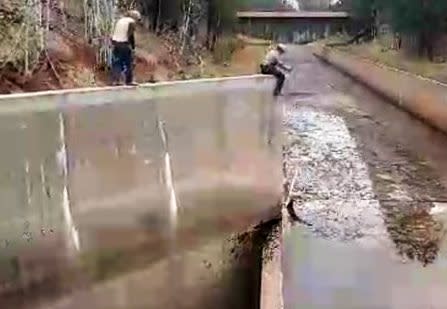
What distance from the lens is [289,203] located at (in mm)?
9352

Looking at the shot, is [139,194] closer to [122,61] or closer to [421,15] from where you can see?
[122,61]

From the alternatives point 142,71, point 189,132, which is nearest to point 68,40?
point 142,71

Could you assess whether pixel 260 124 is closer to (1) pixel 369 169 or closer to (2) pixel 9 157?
(2) pixel 9 157

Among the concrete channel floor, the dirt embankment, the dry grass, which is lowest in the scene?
the concrete channel floor

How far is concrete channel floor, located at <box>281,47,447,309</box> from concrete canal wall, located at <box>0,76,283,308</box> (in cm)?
53

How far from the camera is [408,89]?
64.1 ft

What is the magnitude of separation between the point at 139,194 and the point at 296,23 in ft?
183

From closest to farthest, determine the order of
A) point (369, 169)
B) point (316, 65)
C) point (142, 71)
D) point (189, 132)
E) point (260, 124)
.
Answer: point (189, 132), point (260, 124), point (369, 169), point (142, 71), point (316, 65)

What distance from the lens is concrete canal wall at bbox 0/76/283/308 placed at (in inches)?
221

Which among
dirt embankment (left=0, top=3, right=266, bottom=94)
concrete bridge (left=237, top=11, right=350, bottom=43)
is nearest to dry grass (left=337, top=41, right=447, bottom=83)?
dirt embankment (left=0, top=3, right=266, bottom=94)

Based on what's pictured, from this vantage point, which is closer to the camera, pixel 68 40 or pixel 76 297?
pixel 76 297

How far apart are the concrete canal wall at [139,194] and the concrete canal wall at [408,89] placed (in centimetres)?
842

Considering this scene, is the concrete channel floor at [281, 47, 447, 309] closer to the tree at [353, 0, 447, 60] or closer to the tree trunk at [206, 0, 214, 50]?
the tree at [353, 0, 447, 60]

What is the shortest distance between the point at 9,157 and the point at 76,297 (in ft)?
4.99
